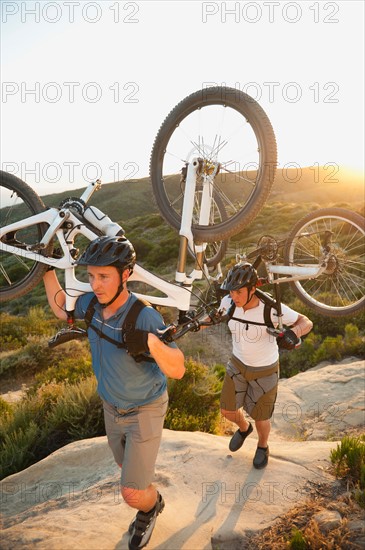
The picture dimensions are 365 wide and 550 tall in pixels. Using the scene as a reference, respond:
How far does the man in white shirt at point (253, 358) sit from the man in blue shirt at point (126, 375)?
155cm

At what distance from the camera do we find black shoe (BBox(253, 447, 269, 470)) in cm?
480

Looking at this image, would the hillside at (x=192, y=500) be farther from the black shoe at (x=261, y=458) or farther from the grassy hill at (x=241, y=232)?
the grassy hill at (x=241, y=232)

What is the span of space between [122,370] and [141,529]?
124 centimetres

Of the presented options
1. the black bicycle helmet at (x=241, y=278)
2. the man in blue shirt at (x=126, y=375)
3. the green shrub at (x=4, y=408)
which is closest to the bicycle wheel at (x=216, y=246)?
the black bicycle helmet at (x=241, y=278)

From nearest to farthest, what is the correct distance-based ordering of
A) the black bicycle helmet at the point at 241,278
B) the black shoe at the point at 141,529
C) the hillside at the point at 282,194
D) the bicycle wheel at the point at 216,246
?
the black shoe at the point at 141,529, the black bicycle helmet at the point at 241,278, the bicycle wheel at the point at 216,246, the hillside at the point at 282,194

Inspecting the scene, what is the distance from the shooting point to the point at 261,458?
4.84m

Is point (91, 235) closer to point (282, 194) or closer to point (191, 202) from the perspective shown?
point (191, 202)

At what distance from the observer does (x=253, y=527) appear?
373cm

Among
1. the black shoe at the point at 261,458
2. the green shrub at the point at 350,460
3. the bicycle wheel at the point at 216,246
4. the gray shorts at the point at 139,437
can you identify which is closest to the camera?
the gray shorts at the point at 139,437

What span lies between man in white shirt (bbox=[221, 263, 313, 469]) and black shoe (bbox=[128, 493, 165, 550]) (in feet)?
5.45

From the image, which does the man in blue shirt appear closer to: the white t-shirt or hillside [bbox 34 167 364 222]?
the white t-shirt

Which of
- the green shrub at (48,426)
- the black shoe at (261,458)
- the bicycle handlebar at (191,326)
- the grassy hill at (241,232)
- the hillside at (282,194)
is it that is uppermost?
the hillside at (282,194)

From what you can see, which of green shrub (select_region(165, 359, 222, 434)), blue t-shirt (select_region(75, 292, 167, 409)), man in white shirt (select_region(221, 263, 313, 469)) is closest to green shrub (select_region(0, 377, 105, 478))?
green shrub (select_region(165, 359, 222, 434))

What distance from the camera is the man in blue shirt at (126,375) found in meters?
3.18
